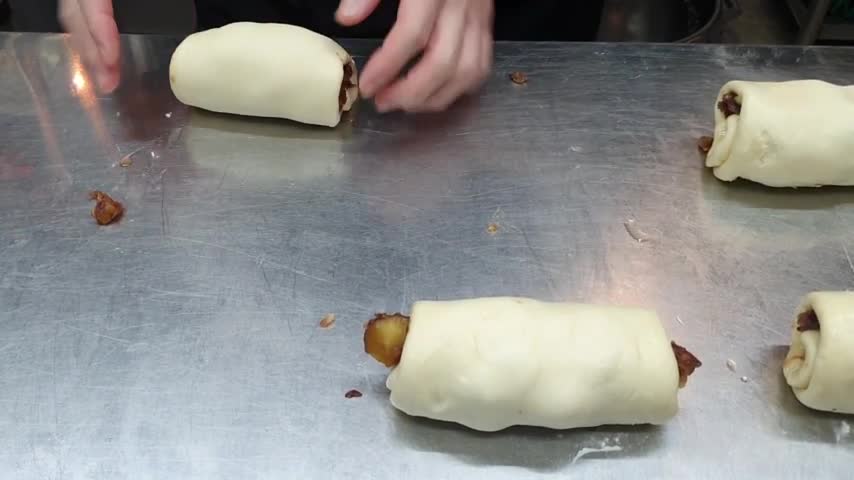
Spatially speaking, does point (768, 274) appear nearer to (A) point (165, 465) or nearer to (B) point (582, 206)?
(B) point (582, 206)

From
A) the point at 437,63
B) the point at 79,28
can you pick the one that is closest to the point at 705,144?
the point at 437,63

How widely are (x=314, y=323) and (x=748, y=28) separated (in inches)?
111

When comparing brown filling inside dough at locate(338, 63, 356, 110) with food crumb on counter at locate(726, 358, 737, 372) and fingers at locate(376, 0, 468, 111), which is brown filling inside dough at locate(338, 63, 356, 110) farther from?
food crumb on counter at locate(726, 358, 737, 372)

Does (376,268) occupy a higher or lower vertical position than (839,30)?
higher

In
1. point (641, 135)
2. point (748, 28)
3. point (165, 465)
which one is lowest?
point (748, 28)

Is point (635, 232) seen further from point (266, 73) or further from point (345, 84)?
point (266, 73)

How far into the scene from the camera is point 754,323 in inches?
50.4

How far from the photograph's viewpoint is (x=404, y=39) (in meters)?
1.43

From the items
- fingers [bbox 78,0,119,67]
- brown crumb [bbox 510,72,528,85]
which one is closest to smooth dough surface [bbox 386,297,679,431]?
brown crumb [bbox 510,72,528,85]

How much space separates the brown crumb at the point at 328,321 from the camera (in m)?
1.28

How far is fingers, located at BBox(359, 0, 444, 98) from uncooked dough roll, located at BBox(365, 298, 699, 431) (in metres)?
0.54

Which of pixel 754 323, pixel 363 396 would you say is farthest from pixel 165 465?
pixel 754 323

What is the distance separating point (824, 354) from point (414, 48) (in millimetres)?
861

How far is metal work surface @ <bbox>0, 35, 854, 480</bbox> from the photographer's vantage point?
1.14 m
